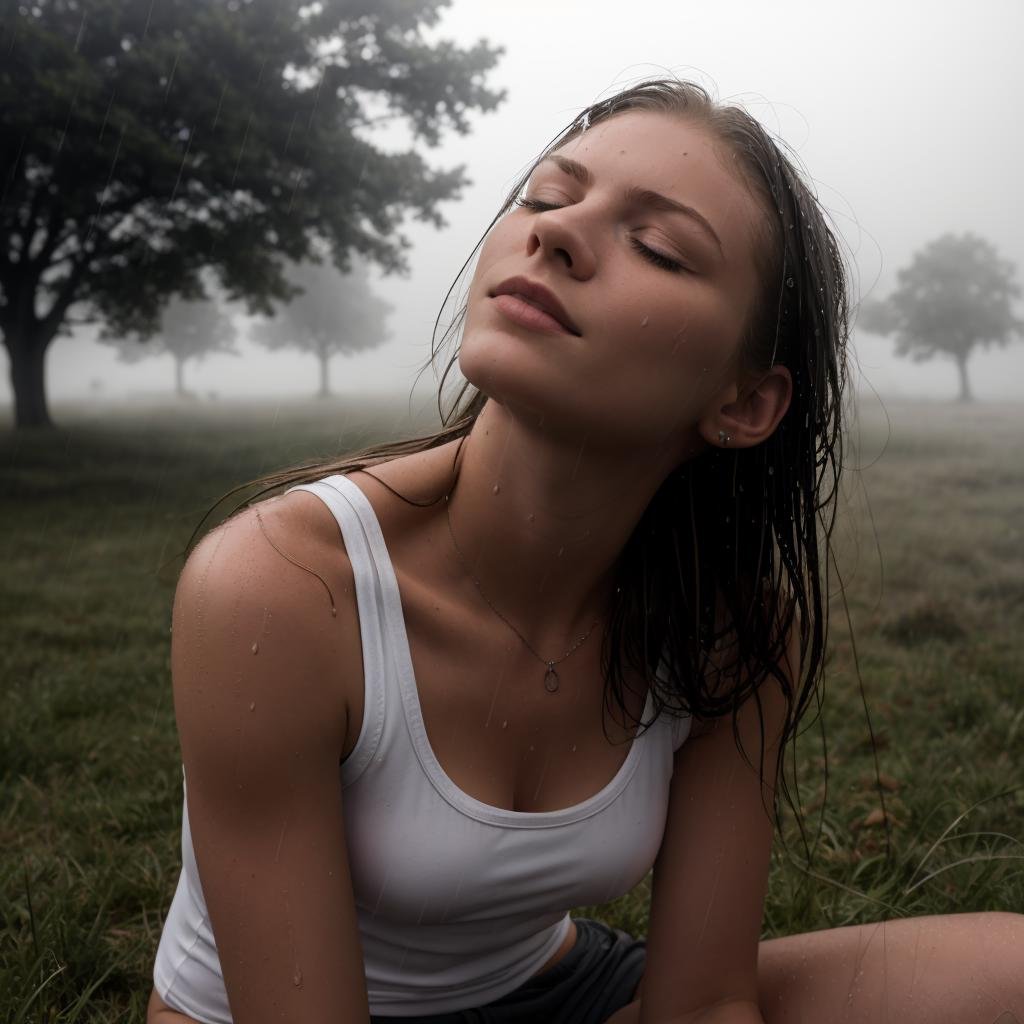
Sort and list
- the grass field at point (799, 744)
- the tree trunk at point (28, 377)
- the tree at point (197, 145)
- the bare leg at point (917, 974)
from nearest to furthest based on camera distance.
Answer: the bare leg at point (917, 974), the grass field at point (799, 744), the tree at point (197, 145), the tree trunk at point (28, 377)

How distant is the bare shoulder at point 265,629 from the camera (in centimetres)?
145

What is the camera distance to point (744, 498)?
202cm

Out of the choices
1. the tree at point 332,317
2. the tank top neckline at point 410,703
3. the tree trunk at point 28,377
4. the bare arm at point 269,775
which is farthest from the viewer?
the tree at point 332,317

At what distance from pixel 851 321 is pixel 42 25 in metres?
14.4

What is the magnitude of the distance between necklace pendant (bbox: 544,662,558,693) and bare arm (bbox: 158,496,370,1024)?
0.45 m

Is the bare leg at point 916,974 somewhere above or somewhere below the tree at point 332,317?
below

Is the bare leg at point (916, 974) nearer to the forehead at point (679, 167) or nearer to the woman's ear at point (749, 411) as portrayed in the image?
the woman's ear at point (749, 411)

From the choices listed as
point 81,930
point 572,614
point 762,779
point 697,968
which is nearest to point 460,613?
point 572,614

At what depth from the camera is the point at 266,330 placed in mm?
53188

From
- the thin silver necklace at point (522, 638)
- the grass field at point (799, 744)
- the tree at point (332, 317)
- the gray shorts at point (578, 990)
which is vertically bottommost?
the grass field at point (799, 744)

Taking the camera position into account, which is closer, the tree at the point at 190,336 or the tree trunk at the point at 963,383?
the tree trunk at the point at 963,383

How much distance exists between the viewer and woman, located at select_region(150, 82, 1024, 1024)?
4.87 ft

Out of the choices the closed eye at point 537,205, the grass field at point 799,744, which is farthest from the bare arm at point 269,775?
the grass field at point 799,744

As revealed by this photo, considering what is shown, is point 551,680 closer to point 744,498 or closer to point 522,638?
point 522,638
